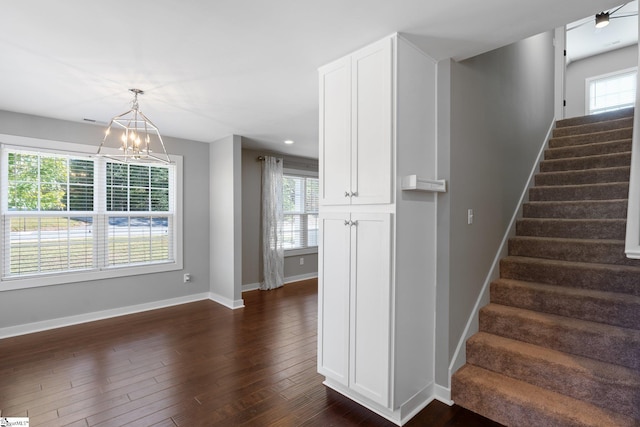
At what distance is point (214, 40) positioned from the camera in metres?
2.12

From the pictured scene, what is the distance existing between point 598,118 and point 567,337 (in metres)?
3.54

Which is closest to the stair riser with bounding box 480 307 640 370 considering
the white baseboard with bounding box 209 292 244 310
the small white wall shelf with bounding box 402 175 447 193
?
the small white wall shelf with bounding box 402 175 447 193

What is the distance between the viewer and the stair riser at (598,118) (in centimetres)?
395

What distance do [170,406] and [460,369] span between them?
2.10 m

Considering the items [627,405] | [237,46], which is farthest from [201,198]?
[627,405]

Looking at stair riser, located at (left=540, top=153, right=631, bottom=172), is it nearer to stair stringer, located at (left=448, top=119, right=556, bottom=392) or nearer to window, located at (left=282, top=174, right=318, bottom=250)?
stair stringer, located at (left=448, top=119, right=556, bottom=392)

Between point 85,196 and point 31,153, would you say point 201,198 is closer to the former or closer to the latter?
point 85,196

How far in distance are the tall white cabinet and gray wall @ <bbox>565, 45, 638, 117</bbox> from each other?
19.4ft

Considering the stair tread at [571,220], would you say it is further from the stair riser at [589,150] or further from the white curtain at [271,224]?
the white curtain at [271,224]

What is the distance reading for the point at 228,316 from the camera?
417 centimetres

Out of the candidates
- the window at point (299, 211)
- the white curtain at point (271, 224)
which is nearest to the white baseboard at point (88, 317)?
the white curtain at point (271, 224)

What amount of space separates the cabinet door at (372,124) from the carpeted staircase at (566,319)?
1.46m

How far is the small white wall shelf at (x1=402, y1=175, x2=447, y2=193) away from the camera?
6.53 ft

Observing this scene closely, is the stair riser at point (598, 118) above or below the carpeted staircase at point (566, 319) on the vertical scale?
above
